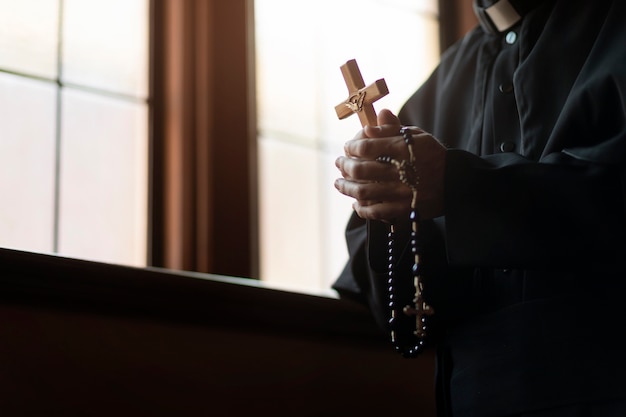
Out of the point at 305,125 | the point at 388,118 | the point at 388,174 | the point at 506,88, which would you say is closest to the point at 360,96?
the point at 388,118

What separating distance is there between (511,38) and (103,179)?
91 centimetres

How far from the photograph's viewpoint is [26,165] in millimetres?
2078

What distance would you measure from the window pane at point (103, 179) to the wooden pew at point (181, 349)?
0.30 m

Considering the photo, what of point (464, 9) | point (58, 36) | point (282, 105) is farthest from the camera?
point (464, 9)

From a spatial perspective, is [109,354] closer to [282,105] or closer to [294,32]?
[282,105]

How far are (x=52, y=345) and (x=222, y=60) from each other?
0.87 m

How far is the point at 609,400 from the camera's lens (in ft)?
4.81

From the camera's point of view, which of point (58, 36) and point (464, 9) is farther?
point (464, 9)


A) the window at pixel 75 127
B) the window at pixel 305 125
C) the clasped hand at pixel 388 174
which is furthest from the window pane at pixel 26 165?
the clasped hand at pixel 388 174

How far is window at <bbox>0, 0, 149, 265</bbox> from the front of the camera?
6.81ft

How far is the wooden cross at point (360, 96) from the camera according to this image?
1.61 m

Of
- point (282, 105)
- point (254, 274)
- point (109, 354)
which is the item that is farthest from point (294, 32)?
point (109, 354)

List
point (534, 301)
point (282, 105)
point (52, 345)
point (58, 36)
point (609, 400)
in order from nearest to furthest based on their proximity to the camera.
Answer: point (609, 400) → point (534, 301) → point (52, 345) → point (58, 36) → point (282, 105)

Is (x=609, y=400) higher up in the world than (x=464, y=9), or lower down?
lower down
